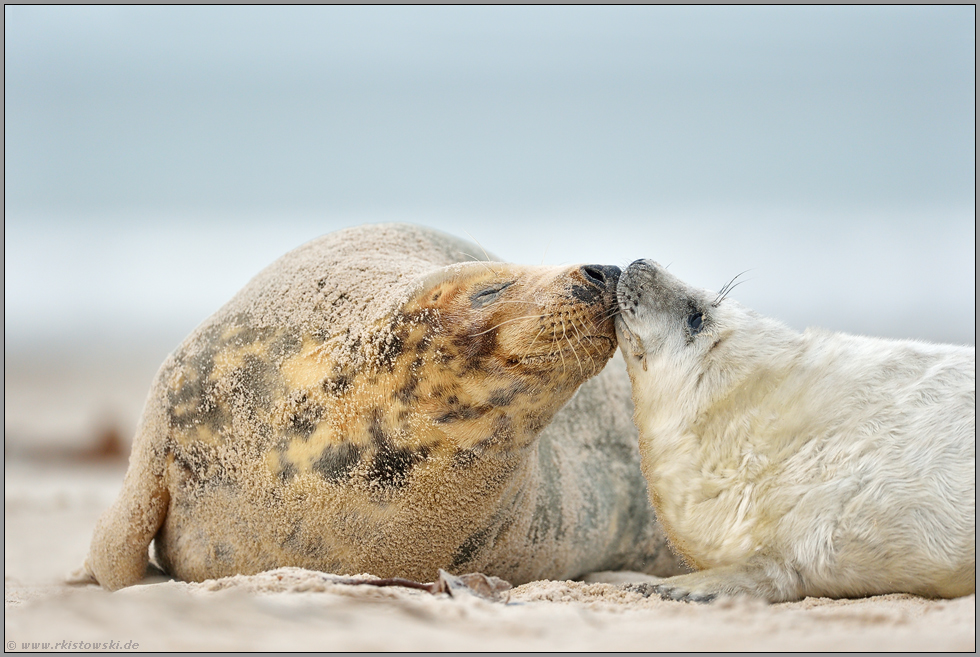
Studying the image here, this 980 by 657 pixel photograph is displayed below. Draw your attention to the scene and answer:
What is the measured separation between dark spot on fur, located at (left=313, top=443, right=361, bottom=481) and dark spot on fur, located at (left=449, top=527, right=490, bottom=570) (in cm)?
48

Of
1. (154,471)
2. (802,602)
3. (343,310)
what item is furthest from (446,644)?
(154,471)

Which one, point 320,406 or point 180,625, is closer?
point 180,625

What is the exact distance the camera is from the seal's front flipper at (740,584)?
2311 mm

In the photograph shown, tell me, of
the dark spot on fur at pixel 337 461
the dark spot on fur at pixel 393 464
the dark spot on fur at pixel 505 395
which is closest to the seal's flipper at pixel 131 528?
the dark spot on fur at pixel 337 461

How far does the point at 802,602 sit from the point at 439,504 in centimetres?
107

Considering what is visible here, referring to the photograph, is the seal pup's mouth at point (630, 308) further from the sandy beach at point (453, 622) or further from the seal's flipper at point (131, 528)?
the seal's flipper at point (131, 528)

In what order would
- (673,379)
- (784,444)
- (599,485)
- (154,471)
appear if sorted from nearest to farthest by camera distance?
(784,444) → (673,379) → (154,471) → (599,485)

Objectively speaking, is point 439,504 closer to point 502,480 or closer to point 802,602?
point 502,480

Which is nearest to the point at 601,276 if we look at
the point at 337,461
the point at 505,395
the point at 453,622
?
the point at 505,395

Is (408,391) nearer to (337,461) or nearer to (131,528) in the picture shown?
(337,461)

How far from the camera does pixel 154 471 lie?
3158 millimetres

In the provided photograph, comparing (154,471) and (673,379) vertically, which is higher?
(673,379)

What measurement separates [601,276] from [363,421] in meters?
0.82

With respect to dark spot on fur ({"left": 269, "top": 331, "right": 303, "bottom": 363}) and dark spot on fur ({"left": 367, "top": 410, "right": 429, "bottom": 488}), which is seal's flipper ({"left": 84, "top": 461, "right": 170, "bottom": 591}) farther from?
dark spot on fur ({"left": 367, "top": 410, "right": 429, "bottom": 488})
